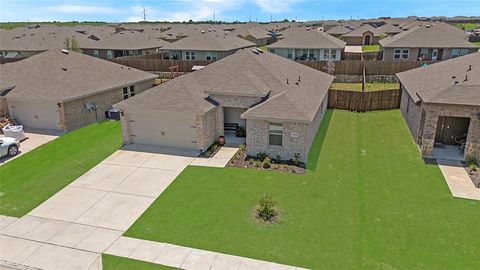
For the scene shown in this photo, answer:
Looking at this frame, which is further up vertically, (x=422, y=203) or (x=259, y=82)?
(x=259, y=82)

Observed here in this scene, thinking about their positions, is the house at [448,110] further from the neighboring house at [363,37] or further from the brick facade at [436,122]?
the neighboring house at [363,37]

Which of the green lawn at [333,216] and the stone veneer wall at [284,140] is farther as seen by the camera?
the stone veneer wall at [284,140]

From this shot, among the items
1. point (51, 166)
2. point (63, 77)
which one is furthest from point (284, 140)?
point (63, 77)

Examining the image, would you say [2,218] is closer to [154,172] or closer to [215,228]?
[154,172]

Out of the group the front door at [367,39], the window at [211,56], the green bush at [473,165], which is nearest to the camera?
the green bush at [473,165]

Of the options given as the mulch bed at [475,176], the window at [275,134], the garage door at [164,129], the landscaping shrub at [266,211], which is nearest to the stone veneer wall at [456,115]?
the mulch bed at [475,176]

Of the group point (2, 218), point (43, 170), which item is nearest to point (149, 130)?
point (43, 170)
